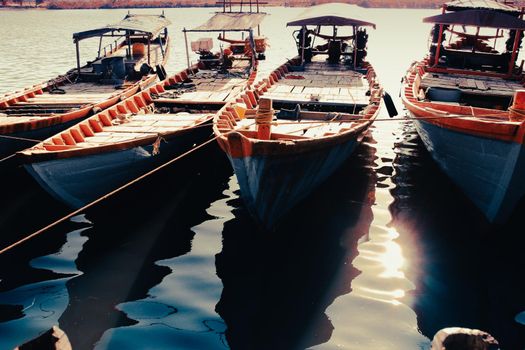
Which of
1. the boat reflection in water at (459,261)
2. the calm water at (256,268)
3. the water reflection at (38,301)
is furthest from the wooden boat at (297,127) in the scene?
the water reflection at (38,301)

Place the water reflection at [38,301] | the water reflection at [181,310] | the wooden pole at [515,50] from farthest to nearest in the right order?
1. the wooden pole at [515,50]
2. the water reflection at [38,301]
3. the water reflection at [181,310]

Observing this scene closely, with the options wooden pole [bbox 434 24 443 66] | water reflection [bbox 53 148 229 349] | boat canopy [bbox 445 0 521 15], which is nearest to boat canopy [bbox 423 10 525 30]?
wooden pole [bbox 434 24 443 66]

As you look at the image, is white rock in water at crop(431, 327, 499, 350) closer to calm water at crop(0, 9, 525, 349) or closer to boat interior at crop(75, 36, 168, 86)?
calm water at crop(0, 9, 525, 349)

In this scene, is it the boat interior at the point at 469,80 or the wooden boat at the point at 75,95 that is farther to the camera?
the boat interior at the point at 469,80

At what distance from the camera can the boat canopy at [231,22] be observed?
1653 centimetres

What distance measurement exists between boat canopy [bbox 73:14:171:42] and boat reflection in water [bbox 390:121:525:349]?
1062 cm

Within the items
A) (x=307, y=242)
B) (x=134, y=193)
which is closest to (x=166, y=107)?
(x=134, y=193)

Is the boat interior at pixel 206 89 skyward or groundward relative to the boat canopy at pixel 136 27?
groundward

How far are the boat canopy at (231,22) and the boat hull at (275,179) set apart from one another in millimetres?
9649

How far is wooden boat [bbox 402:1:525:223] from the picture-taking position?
7708 mm

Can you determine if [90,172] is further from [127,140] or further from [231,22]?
[231,22]

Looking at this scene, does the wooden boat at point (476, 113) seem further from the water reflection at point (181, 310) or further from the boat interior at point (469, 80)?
the water reflection at point (181, 310)

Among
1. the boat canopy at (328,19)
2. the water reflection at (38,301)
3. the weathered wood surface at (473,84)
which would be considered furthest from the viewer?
the boat canopy at (328,19)

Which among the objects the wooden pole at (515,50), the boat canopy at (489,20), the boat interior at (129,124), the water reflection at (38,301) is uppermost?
the boat canopy at (489,20)
